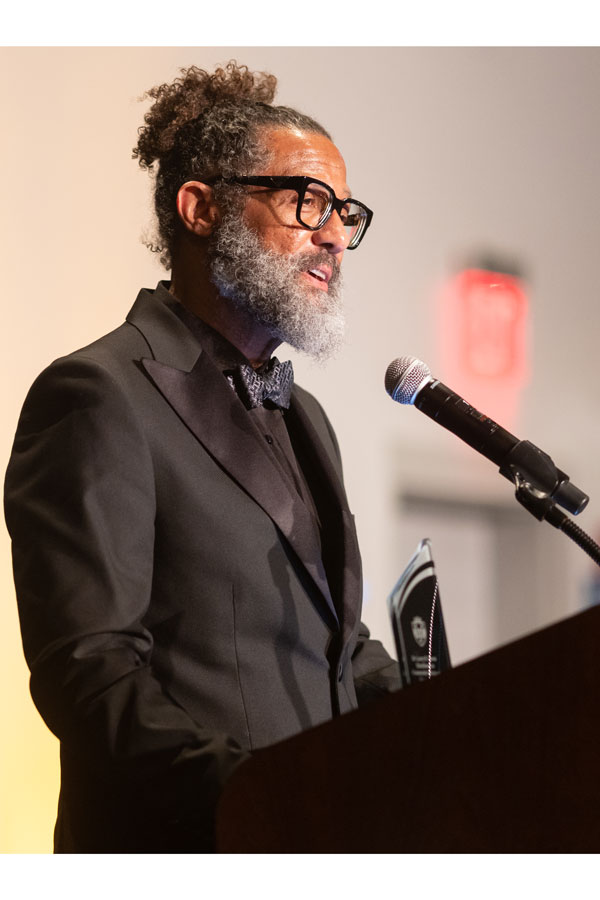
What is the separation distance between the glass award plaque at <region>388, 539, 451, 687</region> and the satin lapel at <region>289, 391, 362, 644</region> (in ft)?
0.80

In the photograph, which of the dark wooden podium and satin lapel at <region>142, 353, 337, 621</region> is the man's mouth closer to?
satin lapel at <region>142, 353, 337, 621</region>

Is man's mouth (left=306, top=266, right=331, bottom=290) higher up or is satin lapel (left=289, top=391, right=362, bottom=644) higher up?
man's mouth (left=306, top=266, right=331, bottom=290)

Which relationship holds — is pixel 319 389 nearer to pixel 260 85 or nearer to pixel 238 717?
pixel 260 85

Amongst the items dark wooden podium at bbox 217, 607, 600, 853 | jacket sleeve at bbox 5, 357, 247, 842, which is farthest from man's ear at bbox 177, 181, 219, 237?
dark wooden podium at bbox 217, 607, 600, 853

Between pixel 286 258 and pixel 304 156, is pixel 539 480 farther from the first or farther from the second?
pixel 304 156

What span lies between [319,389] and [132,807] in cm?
140

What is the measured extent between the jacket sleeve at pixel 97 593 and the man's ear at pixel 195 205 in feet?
1.72

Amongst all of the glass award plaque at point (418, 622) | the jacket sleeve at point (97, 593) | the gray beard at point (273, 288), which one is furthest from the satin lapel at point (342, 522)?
the jacket sleeve at point (97, 593)

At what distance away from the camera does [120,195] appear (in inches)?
90.3

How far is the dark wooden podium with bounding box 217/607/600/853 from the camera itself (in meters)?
0.90

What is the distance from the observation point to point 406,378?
1490 mm

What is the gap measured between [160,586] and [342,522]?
0.36 m

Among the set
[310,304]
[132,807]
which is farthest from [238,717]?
[310,304]

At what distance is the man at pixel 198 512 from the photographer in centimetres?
126
